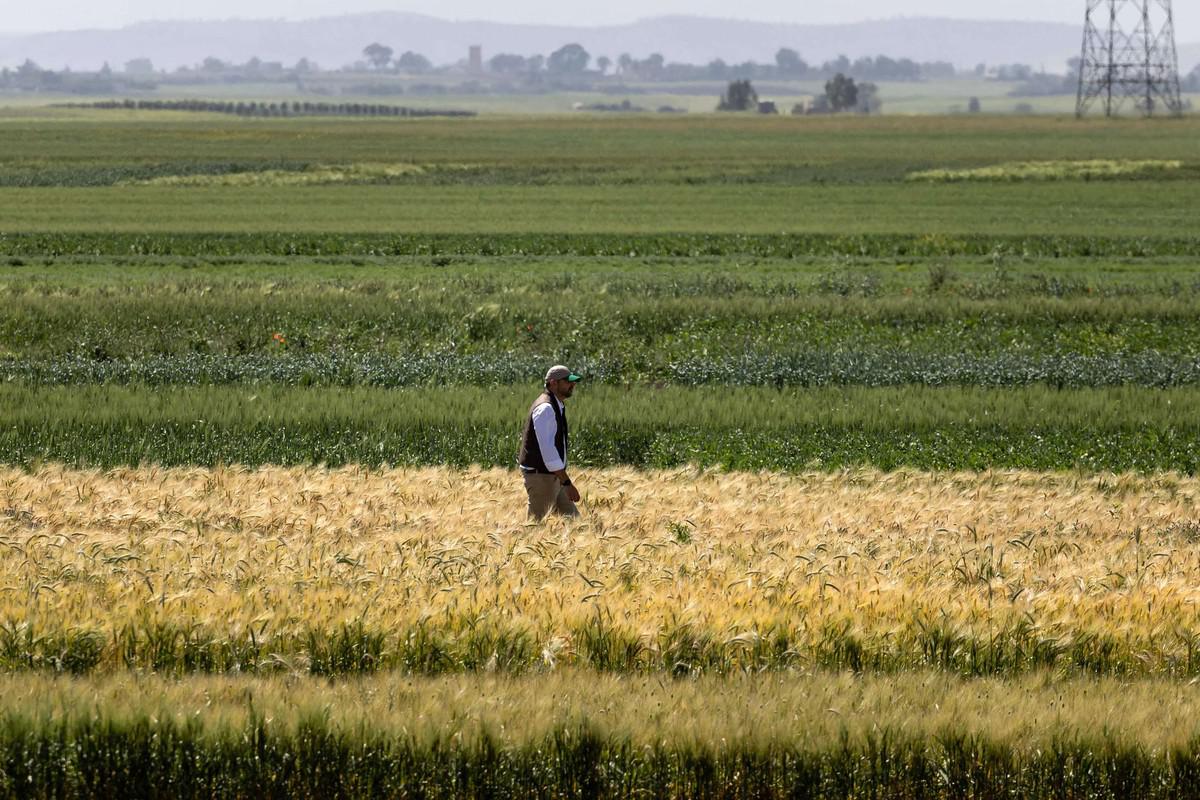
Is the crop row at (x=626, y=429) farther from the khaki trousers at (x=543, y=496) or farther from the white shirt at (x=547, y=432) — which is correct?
the white shirt at (x=547, y=432)

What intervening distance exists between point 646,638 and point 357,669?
1.90 metres

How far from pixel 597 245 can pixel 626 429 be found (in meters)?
29.4

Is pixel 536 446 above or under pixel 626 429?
above

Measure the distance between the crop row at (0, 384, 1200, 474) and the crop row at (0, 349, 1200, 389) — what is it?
2.35 m

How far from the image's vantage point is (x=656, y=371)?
27.4 metres

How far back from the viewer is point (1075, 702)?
30.0ft

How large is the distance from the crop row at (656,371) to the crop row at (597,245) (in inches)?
818

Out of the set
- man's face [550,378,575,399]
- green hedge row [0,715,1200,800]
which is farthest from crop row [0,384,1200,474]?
green hedge row [0,715,1200,800]

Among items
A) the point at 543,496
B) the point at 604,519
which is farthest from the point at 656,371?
the point at 543,496

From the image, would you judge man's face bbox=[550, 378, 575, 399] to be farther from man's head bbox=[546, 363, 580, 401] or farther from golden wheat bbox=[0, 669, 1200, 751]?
golden wheat bbox=[0, 669, 1200, 751]

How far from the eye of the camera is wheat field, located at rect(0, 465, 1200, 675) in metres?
10.3

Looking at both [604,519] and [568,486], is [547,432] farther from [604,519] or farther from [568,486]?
[604,519]

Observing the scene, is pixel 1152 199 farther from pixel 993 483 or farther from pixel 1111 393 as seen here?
pixel 993 483

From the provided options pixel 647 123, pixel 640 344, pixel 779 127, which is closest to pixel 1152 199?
pixel 640 344
